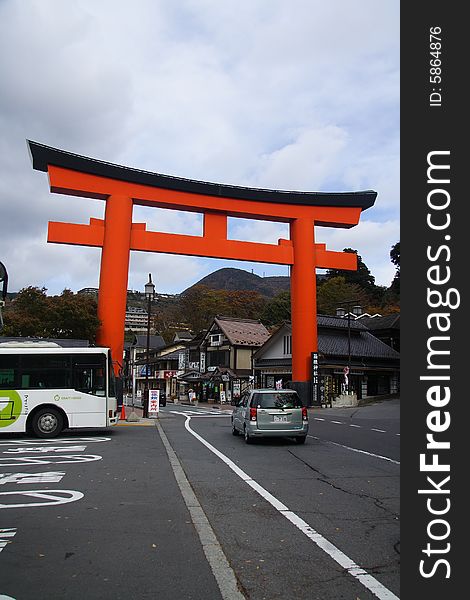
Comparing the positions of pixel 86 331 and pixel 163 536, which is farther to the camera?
pixel 86 331

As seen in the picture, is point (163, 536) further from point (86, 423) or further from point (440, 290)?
point (86, 423)

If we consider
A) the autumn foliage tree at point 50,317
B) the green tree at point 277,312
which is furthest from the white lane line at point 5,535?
the green tree at point 277,312

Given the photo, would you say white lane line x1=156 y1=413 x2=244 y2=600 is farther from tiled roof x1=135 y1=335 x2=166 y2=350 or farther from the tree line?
tiled roof x1=135 y1=335 x2=166 y2=350

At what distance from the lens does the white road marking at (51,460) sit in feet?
41.3

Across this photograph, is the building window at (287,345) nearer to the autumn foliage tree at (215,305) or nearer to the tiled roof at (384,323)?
the tiled roof at (384,323)

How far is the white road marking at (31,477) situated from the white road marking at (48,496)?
3.44ft

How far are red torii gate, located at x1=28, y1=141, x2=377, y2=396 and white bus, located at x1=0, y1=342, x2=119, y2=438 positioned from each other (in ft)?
27.2

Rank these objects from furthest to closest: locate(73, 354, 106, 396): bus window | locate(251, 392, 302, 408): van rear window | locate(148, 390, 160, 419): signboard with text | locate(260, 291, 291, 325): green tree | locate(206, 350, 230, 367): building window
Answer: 1. locate(260, 291, 291, 325): green tree
2. locate(206, 350, 230, 367): building window
3. locate(148, 390, 160, 419): signboard with text
4. locate(73, 354, 106, 396): bus window
5. locate(251, 392, 302, 408): van rear window

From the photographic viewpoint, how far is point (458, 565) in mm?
4109

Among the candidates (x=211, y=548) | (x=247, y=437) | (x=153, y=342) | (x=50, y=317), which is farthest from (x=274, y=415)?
(x=153, y=342)

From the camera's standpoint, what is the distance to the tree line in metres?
32.5

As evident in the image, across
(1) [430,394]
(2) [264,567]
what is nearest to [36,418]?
(2) [264,567]

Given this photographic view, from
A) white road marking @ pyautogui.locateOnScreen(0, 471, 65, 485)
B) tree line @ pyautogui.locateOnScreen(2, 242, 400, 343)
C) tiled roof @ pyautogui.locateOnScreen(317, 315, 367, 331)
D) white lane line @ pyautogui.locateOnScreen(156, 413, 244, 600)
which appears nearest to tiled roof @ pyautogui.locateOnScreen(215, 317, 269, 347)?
tree line @ pyautogui.locateOnScreen(2, 242, 400, 343)

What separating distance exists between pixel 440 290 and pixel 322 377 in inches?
1614
